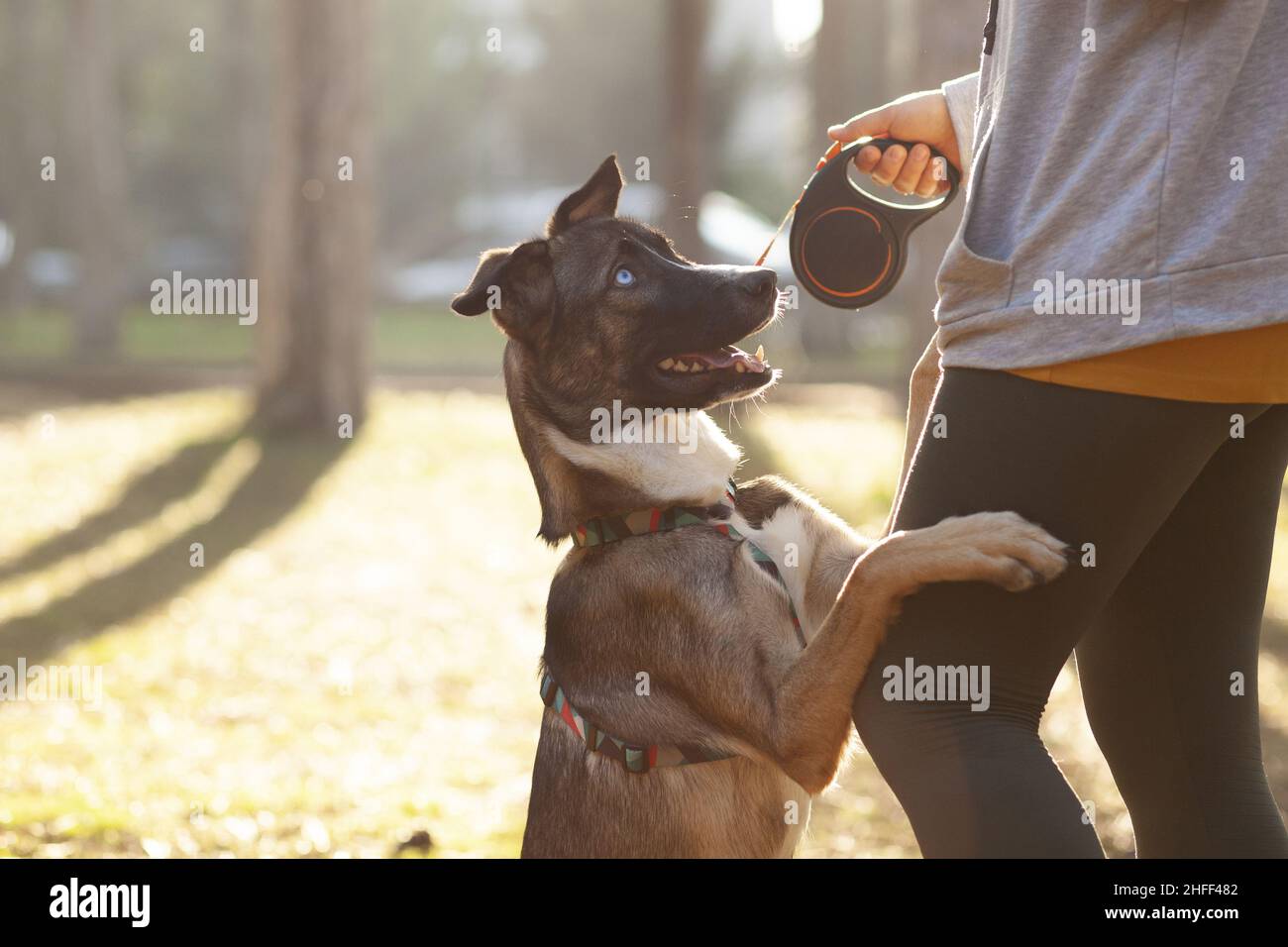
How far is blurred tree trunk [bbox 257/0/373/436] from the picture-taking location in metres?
12.5

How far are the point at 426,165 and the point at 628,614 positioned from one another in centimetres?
4340

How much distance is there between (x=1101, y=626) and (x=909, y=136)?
3.56 feet

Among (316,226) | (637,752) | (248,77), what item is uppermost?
(248,77)

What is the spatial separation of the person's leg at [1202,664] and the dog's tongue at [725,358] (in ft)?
4.04

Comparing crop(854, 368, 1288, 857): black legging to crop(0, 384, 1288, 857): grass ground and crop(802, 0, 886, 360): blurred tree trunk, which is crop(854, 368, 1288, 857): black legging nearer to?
crop(0, 384, 1288, 857): grass ground

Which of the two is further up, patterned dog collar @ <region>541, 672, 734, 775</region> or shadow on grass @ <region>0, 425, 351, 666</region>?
patterned dog collar @ <region>541, 672, 734, 775</region>

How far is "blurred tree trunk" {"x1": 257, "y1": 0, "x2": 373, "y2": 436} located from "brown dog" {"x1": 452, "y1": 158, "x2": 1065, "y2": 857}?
947 centimetres

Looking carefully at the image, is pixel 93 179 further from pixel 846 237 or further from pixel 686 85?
pixel 846 237

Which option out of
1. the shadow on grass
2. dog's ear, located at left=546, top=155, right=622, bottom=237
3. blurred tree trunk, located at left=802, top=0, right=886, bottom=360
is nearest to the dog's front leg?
dog's ear, located at left=546, top=155, right=622, bottom=237

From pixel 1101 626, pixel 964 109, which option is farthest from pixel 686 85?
pixel 1101 626

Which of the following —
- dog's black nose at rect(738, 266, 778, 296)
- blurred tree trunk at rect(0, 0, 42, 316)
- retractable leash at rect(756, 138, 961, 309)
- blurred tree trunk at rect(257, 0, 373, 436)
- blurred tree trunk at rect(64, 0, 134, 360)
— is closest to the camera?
retractable leash at rect(756, 138, 961, 309)

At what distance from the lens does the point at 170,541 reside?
980cm

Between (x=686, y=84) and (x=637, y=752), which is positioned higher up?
(x=686, y=84)
